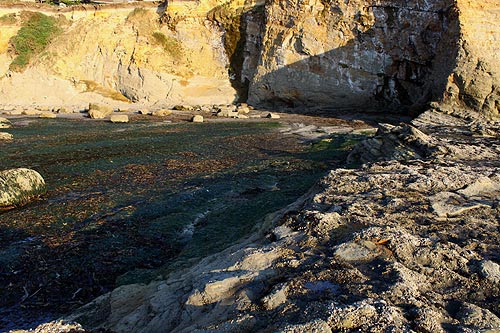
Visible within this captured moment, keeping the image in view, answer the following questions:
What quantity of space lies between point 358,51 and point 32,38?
30.8 metres

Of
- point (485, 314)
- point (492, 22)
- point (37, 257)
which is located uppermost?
point (492, 22)

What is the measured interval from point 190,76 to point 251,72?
19.4ft

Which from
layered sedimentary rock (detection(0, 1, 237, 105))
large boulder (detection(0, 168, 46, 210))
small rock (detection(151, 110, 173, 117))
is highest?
layered sedimentary rock (detection(0, 1, 237, 105))

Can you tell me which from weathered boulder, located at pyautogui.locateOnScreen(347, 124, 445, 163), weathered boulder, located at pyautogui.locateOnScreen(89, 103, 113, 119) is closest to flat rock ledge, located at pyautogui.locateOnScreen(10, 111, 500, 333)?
weathered boulder, located at pyautogui.locateOnScreen(347, 124, 445, 163)

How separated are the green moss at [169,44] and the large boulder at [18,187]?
29.5m

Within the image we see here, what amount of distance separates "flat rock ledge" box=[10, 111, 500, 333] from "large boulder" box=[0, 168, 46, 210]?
565 cm

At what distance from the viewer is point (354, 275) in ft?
11.2

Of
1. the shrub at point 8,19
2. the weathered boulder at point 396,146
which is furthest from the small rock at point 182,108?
the weathered boulder at point 396,146

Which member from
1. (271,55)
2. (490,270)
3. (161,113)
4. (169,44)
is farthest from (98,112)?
(490,270)

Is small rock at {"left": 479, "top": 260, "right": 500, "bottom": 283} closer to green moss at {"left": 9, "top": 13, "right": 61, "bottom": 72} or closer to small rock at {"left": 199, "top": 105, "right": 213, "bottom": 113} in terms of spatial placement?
small rock at {"left": 199, "top": 105, "right": 213, "bottom": 113}

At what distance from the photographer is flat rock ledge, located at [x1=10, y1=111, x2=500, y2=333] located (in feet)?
9.48

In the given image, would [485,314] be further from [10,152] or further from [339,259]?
[10,152]

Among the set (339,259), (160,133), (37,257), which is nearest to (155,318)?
(339,259)

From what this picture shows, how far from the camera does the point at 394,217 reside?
15.3 ft
